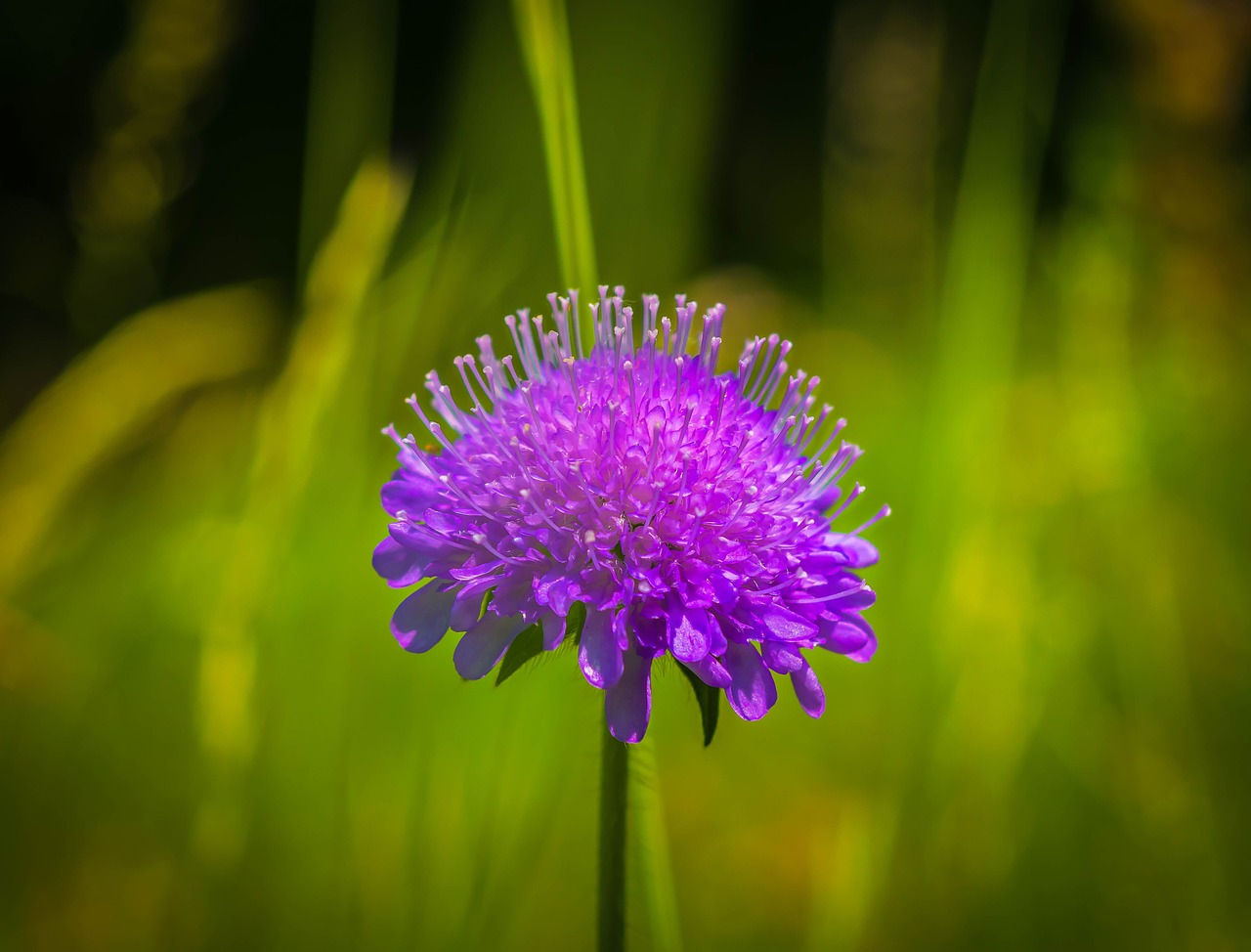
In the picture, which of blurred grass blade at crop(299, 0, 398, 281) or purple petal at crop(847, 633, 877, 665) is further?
blurred grass blade at crop(299, 0, 398, 281)

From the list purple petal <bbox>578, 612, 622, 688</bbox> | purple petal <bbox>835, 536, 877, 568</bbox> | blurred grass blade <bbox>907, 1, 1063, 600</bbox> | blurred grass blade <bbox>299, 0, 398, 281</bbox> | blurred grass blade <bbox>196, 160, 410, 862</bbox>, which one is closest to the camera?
purple petal <bbox>578, 612, 622, 688</bbox>

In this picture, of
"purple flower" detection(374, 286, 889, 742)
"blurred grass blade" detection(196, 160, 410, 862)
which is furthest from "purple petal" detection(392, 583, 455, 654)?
"blurred grass blade" detection(196, 160, 410, 862)

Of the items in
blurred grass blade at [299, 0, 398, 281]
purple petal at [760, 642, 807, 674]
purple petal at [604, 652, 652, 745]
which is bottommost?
purple petal at [604, 652, 652, 745]

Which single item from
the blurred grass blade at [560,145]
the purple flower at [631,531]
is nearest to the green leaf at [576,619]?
the purple flower at [631,531]

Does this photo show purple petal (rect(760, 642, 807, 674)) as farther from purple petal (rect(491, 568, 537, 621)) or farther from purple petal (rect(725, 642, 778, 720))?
purple petal (rect(491, 568, 537, 621))

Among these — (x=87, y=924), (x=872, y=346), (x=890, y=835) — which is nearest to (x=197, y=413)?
(x=87, y=924)

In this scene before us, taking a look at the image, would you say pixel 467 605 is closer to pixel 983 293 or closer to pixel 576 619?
pixel 576 619

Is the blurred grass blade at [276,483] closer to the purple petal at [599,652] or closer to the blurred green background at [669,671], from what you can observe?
the blurred green background at [669,671]
